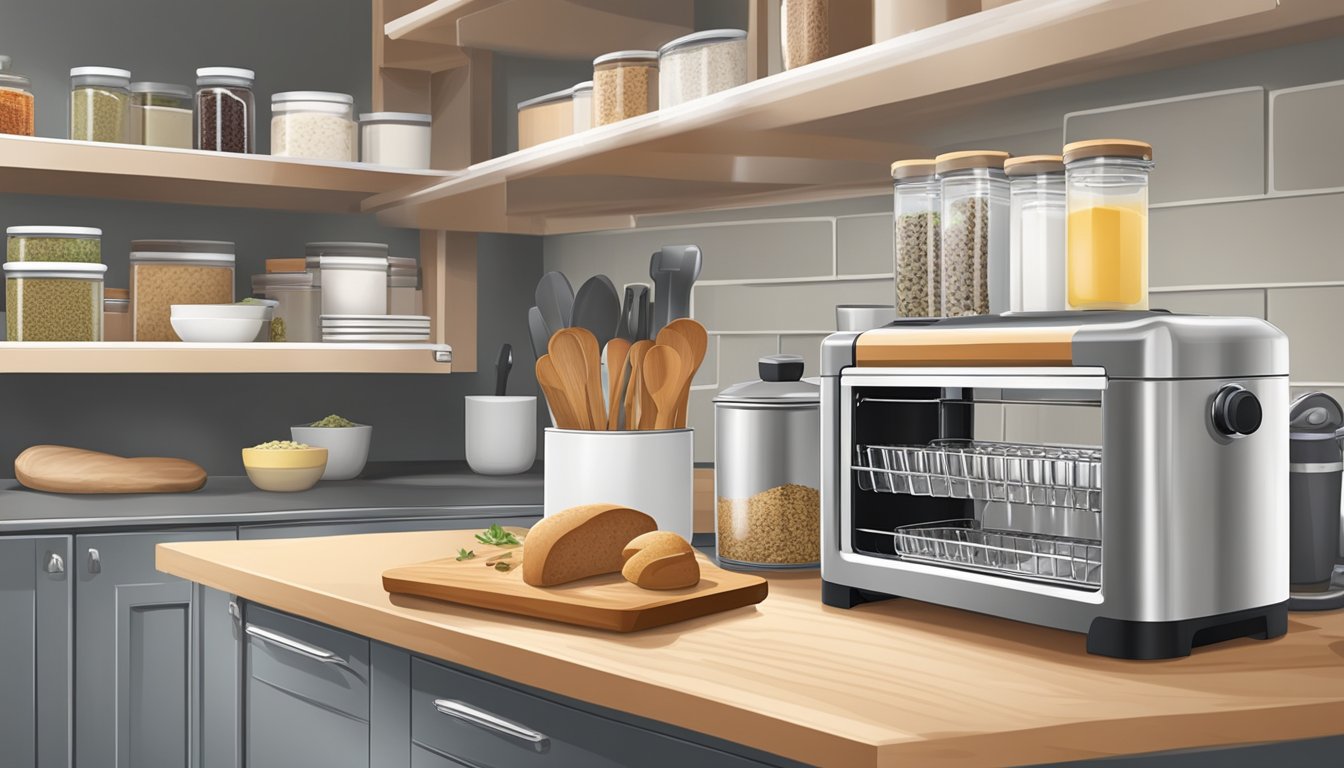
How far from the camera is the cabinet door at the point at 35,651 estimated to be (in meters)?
2.23

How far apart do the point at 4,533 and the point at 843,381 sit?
1.64 meters

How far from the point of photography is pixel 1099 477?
1155 mm

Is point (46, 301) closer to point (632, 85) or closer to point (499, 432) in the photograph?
point (499, 432)

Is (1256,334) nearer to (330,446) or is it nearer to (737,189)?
(737,189)

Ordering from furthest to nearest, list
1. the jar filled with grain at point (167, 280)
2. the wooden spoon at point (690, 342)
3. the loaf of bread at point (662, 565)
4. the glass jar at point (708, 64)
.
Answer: the jar filled with grain at point (167, 280)
the glass jar at point (708, 64)
the wooden spoon at point (690, 342)
the loaf of bread at point (662, 565)

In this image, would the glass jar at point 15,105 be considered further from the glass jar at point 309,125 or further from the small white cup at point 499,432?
the small white cup at point 499,432

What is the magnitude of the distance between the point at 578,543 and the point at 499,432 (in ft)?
5.17

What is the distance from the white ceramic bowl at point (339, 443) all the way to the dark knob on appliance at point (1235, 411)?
6.89 ft

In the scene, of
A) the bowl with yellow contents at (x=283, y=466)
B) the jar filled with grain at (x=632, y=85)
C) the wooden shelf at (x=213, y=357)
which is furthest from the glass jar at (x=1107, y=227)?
the wooden shelf at (x=213, y=357)

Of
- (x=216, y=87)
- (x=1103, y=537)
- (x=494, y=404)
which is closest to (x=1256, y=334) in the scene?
(x=1103, y=537)

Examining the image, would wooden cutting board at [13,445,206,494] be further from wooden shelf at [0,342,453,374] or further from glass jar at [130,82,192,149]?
glass jar at [130,82,192,149]

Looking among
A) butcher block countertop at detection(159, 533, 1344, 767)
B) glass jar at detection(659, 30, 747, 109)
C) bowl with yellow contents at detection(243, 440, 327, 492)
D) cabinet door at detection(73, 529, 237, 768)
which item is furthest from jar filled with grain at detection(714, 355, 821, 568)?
bowl with yellow contents at detection(243, 440, 327, 492)

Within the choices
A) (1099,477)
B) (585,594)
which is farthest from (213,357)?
(1099,477)

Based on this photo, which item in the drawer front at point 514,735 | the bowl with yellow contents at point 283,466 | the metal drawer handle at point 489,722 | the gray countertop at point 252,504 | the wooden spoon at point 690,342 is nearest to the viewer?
the drawer front at point 514,735
